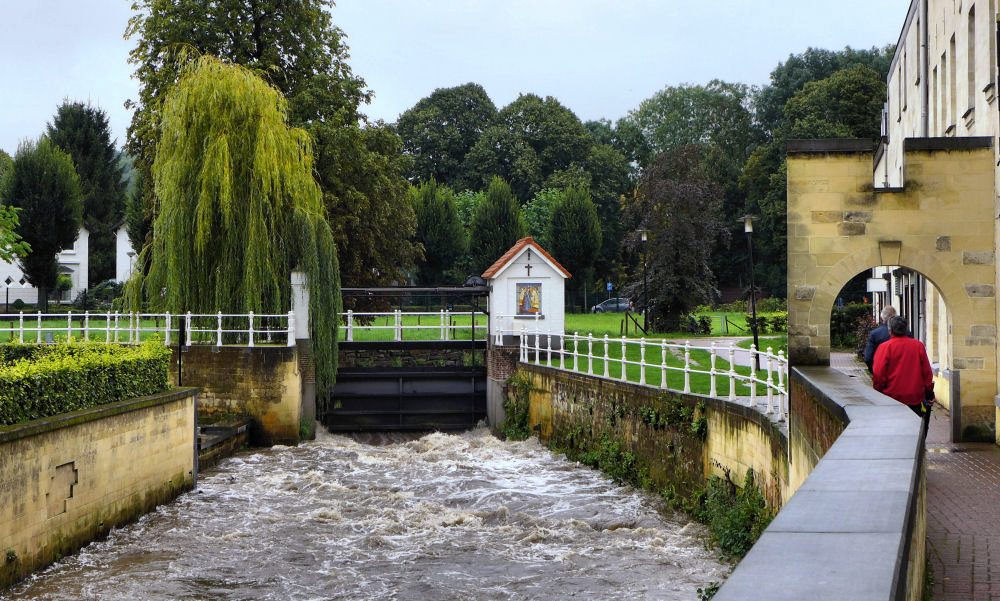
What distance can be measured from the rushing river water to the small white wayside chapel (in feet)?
22.2

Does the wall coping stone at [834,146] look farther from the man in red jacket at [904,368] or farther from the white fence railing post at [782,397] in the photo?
the man in red jacket at [904,368]

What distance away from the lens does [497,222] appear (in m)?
55.3

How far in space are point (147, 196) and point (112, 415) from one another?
1845cm

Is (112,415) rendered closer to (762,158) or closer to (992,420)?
(992,420)

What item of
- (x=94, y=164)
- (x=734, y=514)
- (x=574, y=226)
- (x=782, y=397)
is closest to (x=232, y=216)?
(x=734, y=514)

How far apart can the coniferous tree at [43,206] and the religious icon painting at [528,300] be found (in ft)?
93.0

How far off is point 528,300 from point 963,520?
1808cm

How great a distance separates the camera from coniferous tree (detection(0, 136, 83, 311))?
46.2 meters

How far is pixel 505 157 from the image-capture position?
63.5 metres

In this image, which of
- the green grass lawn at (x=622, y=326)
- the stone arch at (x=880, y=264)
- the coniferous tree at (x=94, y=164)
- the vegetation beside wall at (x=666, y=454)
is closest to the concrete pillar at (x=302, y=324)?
the vegetation beside wall at (x=666, y=454)

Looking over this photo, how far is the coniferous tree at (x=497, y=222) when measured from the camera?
5512 centimetres

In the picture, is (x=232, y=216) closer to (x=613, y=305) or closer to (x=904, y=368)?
(x=904, y=368)

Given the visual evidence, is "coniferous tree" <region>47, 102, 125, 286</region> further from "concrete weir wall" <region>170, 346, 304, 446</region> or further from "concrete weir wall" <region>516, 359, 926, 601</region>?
"concrete weir wall" <region>516, 359, 926, 601</region>

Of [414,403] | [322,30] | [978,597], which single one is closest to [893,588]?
[978,597]
